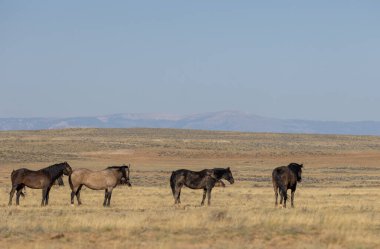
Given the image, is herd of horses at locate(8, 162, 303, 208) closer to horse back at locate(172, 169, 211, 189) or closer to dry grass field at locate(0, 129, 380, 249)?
horse back at locate(172, 169, 211, 189)

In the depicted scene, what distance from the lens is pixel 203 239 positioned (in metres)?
18.1

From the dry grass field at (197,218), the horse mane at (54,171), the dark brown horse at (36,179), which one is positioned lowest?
the dry grass field at (197,218)

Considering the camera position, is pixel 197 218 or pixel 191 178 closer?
pixel 197 218

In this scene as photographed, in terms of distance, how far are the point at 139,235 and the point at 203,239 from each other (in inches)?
62.2

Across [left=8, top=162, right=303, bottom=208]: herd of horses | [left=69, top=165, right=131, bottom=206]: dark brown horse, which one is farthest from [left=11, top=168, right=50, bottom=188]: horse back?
[left=69, top=165, right=131, bottom=206]: dark brown horse

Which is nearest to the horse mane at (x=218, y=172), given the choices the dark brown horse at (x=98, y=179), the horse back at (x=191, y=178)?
the horse back at (x=191, y=178)

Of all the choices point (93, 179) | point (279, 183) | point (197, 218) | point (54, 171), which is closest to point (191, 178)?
point (279, 183)

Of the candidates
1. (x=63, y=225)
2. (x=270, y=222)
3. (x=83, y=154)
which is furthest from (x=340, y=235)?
(x=83, y=154)

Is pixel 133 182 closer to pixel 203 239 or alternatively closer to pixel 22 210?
pixel 22 210

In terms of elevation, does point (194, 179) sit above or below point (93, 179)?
above

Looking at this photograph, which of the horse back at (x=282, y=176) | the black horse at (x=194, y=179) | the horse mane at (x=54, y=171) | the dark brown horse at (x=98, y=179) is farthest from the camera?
the black horse at (x=194, y=179)

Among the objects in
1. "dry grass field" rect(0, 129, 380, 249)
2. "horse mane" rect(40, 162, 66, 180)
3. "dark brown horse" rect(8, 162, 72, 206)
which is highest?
"horse mane" rect(40, 162, 66, 180)

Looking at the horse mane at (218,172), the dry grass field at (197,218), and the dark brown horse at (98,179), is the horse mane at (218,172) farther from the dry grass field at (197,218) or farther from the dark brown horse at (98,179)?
the dark brown horse at (98,179)

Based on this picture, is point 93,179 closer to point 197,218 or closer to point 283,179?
point 283,179
